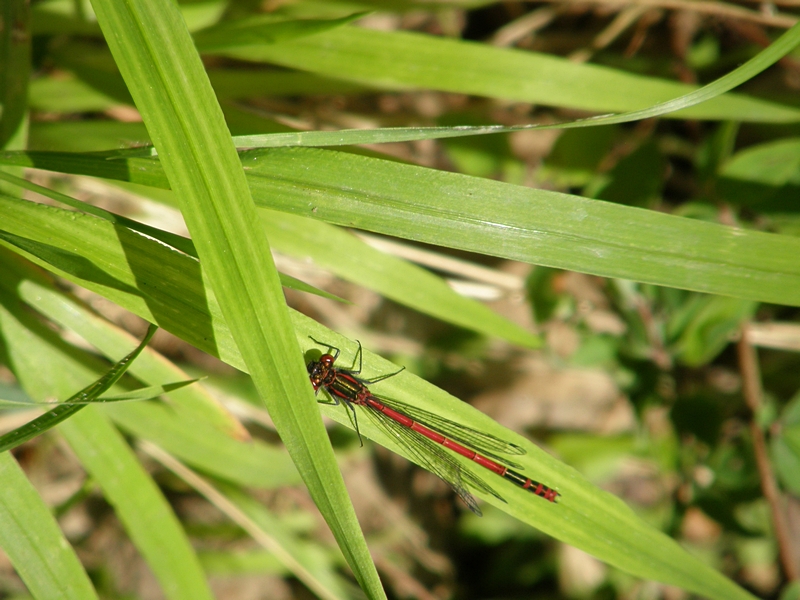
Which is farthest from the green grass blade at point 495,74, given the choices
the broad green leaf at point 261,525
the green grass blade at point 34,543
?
the broad green leaf at point 261,525

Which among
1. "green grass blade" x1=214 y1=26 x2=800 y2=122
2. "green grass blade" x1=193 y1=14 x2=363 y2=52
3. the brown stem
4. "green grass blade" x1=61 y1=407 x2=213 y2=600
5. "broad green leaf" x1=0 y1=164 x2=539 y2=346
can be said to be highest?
"green grass blade" x1=193 y1=14 x2=363 y2=52

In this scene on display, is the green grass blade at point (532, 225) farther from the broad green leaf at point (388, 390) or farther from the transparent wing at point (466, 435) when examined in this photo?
the transparent wing at point (466, 435)

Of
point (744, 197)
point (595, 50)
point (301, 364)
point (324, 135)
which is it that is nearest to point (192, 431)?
point (301, 364)

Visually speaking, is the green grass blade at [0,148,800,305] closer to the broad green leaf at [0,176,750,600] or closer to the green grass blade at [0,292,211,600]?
the broad green leaf at [0,176,750,600]

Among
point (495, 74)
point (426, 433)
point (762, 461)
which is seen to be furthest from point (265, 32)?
point (762, 461)

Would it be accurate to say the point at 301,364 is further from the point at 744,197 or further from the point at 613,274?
the point at 744,197

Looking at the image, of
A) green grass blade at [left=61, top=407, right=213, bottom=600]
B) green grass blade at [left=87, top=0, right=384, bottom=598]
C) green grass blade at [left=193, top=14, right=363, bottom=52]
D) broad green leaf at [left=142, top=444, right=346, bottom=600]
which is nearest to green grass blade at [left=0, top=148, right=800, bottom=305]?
green grass blade at [left=87, top=0, right=384, bottom=598]
